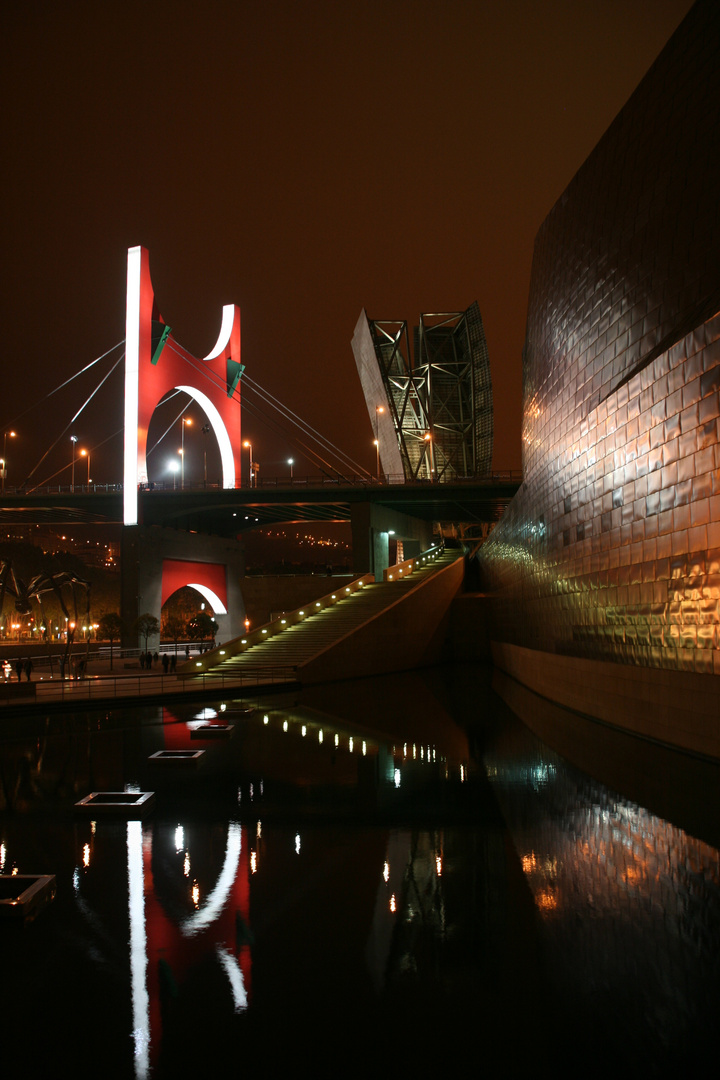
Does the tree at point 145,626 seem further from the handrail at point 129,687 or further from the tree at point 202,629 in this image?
the handrail at point 129,687

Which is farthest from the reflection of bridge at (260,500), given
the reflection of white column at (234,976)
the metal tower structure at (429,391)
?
the reflection of white column at (234,976)

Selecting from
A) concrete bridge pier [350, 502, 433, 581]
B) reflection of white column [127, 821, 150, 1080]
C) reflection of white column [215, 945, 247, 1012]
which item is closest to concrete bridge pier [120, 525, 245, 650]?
concrete bridge pier [350, 502, 433, 581]

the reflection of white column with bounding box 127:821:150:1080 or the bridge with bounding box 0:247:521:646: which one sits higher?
the bridge with bounding box 0:247:521:646

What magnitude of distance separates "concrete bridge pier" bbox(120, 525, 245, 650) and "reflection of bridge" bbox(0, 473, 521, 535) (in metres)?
1.02

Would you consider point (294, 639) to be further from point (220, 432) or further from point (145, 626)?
point (220, 432)

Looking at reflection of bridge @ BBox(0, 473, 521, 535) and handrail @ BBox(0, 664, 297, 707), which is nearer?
handrail @ BBox(0, 664, 297, 707)

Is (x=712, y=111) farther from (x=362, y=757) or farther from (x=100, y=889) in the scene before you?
(x=100, y=889)

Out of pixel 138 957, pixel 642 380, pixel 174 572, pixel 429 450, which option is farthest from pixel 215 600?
pixel 138 957

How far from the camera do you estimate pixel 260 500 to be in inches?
1417

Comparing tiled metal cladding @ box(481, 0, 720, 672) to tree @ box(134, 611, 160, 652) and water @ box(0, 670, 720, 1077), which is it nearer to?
water @ box(0, 670, 720, 1077)

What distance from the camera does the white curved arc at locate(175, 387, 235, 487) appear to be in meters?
41.2

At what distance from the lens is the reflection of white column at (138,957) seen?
10.5ft

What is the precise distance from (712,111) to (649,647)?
714 cm

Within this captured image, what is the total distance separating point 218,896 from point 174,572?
114 feet
